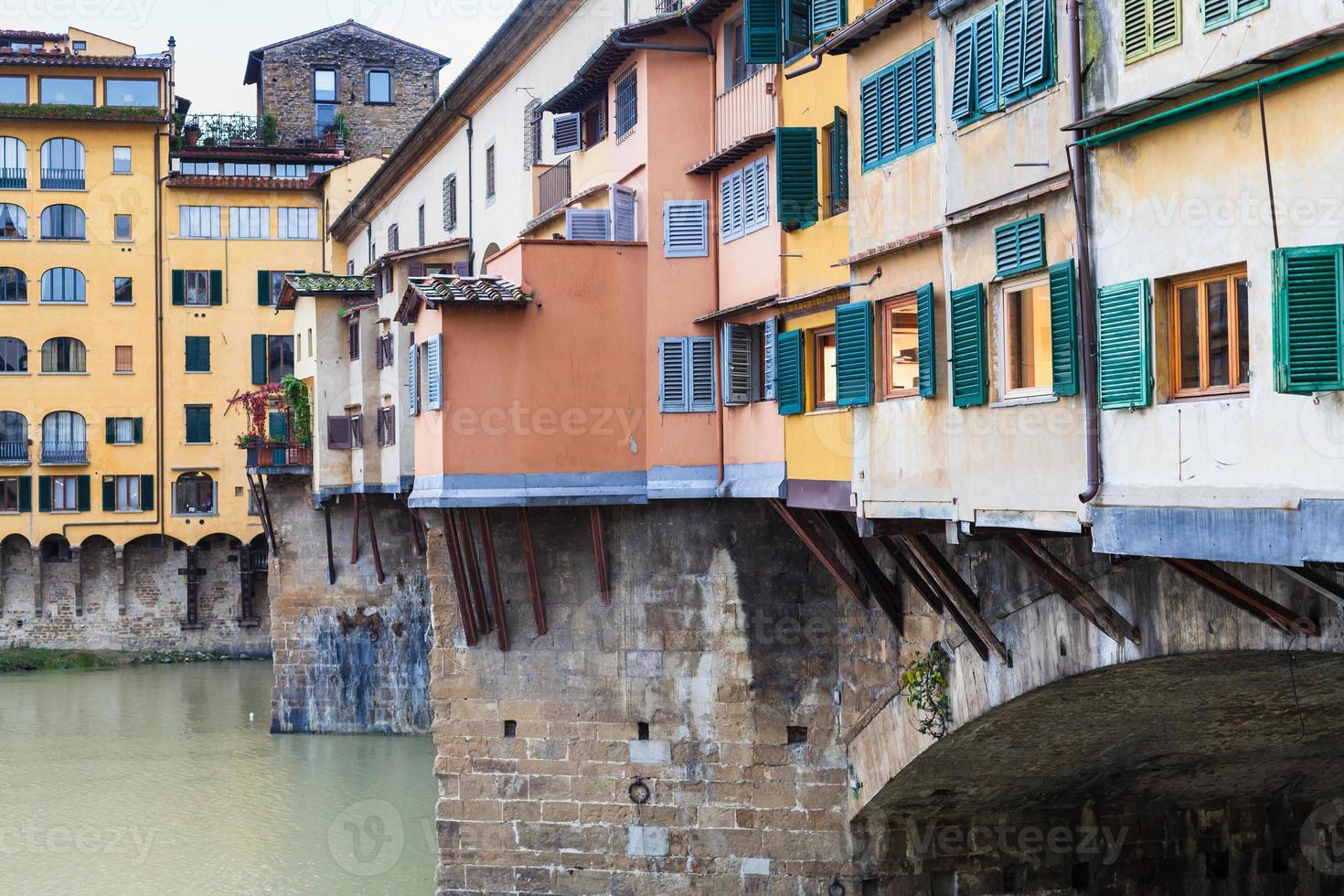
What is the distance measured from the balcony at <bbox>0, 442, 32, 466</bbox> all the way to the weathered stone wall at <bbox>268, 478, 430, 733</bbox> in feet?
59.6

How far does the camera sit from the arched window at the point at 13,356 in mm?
52406

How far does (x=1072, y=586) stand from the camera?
12352 millimetres

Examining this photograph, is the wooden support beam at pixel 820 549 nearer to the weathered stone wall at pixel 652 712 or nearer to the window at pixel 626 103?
Result: the weathered stone wall at pixel 652 712

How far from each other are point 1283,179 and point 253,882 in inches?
811

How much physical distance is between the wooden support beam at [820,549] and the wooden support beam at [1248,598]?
5684mm

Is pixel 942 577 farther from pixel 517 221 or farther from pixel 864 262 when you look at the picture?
pixel 517 221

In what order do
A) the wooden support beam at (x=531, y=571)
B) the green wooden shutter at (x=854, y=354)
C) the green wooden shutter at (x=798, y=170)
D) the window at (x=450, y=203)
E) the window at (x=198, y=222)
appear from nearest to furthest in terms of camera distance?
the green wooden shutter at (x=854, y=354)
the green wooden shutter at (x=798, y=170)
the wooden support beam at (x=531, y=571)
the window at (x=450, y=203)
the window at (x=198, y=222)

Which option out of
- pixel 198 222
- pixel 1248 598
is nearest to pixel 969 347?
pixel 1248 598

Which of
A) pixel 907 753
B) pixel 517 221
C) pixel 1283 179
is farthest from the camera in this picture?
pixel 517 221

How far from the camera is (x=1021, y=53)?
1079 centimetres

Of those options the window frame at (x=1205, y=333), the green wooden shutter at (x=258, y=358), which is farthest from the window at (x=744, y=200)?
the green wooden shutter at (x=258, y=358)

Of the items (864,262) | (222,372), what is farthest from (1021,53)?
(222,372)

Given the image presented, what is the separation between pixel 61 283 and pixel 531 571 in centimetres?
4000

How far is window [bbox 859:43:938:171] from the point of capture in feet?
40.4
